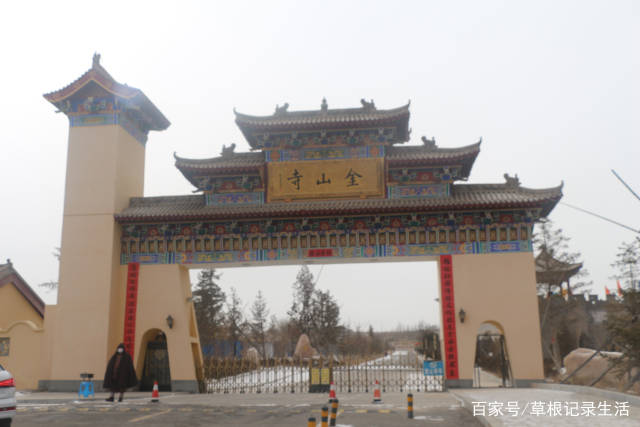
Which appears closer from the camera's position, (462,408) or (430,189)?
(462,408)

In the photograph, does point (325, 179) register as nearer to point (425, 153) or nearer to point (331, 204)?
point (331, 204)

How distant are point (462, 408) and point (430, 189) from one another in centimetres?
711

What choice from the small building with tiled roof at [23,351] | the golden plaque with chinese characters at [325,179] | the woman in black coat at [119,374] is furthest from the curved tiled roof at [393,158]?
the small building with tiled roof at [23,351]

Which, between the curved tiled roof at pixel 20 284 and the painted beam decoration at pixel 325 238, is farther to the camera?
the curved tiled roof at pixel 20 284

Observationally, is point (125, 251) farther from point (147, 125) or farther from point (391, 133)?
point (391, 133)

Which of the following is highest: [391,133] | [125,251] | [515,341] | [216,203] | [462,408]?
[391,133]

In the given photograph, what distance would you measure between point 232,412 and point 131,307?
672 cm

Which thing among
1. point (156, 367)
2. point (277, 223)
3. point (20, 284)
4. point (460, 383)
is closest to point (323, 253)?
point (277, 223)

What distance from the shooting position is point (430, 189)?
16.3m

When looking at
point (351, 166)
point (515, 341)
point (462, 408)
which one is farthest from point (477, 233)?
point (462, 408)

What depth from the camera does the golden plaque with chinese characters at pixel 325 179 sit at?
1639 cm

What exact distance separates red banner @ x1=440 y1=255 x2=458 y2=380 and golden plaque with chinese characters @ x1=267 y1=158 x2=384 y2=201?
2796mm

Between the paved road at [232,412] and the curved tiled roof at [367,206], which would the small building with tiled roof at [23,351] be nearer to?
the paved road at [232,412]

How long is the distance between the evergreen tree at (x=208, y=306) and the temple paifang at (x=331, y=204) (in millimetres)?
18824
